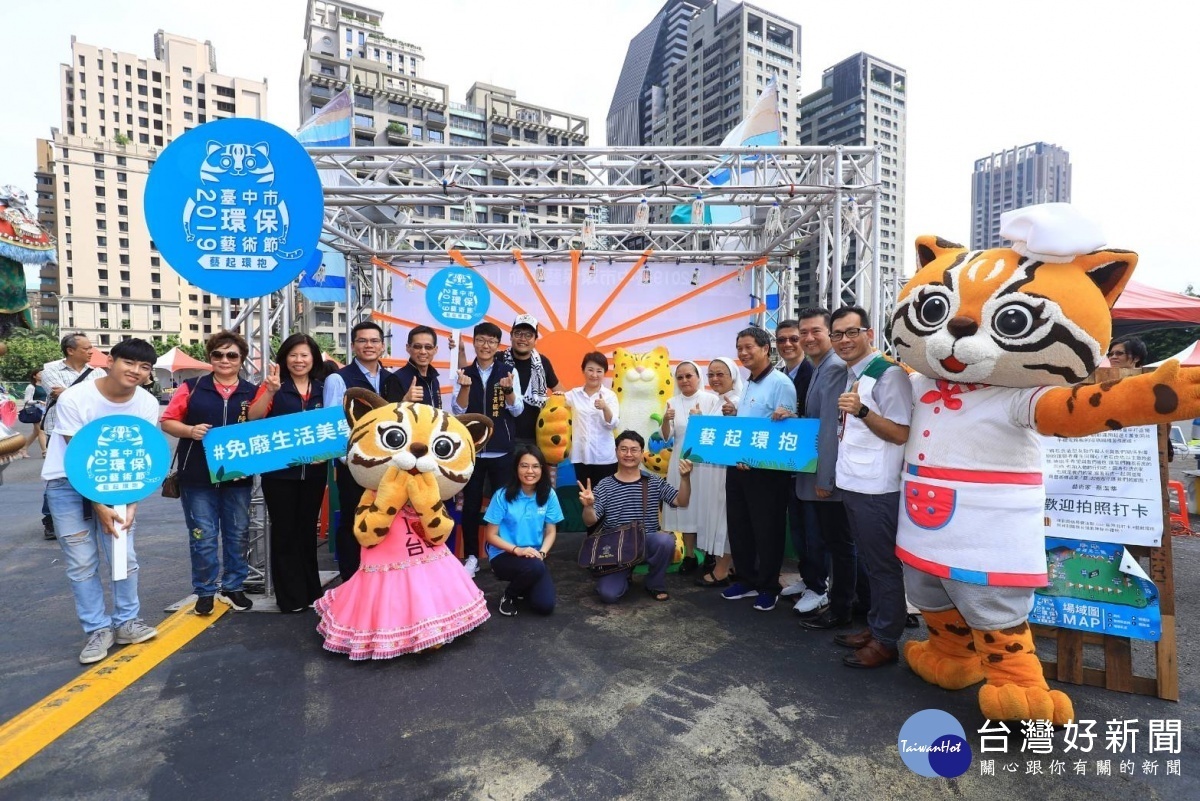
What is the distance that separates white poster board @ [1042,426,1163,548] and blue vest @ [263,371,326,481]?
14.1 feet

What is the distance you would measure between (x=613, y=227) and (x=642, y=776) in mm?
8913

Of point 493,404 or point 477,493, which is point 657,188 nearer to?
point 493,404

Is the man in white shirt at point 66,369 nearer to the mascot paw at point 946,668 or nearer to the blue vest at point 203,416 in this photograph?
the blue vest at point 203,416

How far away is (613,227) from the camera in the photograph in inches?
400

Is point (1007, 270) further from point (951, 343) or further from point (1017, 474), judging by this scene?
point (1017, 474)

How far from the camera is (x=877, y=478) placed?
317 cm

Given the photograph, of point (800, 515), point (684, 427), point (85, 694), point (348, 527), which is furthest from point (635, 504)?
point (85, 694)

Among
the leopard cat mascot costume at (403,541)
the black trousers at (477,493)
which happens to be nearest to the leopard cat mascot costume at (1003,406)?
the leopard cat mascot costume at (403,541)

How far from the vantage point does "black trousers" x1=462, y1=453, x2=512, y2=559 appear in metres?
4.75

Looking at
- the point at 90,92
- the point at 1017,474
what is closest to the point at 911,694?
the point at 1017,474

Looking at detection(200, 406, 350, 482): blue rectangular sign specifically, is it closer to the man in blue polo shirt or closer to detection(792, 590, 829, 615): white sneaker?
the man in blue polo shirt

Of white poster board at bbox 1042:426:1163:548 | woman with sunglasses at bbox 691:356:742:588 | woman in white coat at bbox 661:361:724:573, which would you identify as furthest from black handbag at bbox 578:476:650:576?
white poster board at bbox 1042:426:1163:548

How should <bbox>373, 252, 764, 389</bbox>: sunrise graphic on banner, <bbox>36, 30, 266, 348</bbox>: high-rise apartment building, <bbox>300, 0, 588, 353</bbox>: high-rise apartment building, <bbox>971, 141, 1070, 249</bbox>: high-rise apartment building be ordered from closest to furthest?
<bbox>373, 252, 764, 389</bbox>: sunrise graphic on banner
<bbox>300, 0, 588, 353</bbox>: high-rise apartment building
<bbox>971, 141, 1070, 249</bbox>: high-rise apartment building
<bbox>36, 30, 266, 348</bbox>: high-rise apartment building

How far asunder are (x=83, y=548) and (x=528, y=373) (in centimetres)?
315
